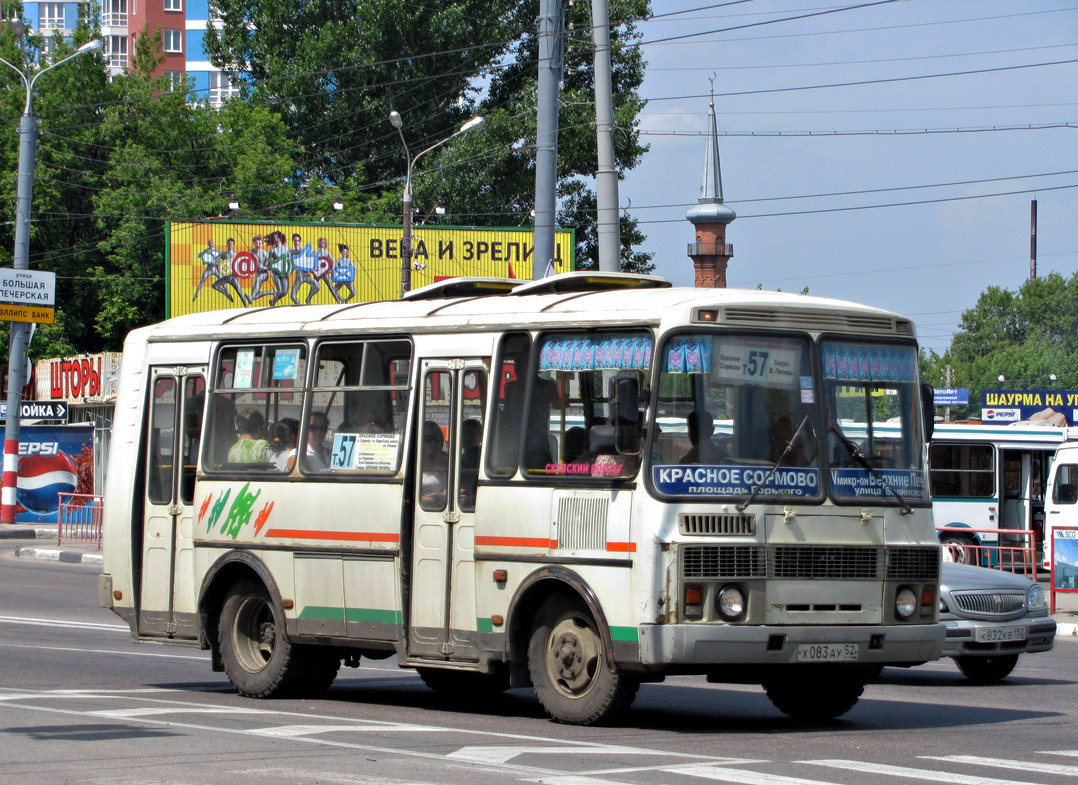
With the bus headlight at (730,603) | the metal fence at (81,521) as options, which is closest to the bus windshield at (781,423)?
the bus headlight at (730,603)

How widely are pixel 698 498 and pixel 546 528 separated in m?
1.08

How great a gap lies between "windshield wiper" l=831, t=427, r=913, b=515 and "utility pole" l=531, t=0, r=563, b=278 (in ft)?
21.7

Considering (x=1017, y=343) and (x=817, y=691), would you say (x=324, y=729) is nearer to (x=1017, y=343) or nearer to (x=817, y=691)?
(x=817, y=691)

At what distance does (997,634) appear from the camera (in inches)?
538

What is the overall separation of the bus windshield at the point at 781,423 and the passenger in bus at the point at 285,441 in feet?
11.0

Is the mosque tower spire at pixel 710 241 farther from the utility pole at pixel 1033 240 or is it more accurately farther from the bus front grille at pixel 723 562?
the bus front grille at pixel 723 562

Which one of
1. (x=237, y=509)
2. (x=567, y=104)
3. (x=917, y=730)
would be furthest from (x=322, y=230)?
(x=917, y=730)

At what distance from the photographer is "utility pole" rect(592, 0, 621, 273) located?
17469 mm

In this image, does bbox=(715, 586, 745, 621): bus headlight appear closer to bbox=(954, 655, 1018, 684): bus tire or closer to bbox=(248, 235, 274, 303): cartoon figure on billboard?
bbox=(954, 655, 1018, 684): bus tire

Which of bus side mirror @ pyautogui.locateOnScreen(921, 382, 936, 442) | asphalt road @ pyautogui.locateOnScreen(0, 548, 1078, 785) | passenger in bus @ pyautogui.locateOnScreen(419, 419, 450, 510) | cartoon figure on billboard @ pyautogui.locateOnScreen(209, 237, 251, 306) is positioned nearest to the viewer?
asphalt road @ pyautogui.locateOnScreen(0, 548, 1078, 785)

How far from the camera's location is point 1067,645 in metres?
18.7

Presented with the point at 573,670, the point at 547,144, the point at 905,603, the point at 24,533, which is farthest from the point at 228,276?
the point at 905,603

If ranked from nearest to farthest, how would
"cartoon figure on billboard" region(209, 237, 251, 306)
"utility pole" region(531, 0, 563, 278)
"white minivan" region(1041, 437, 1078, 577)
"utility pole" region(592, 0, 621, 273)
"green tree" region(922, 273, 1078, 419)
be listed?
"utility pole" region(531, 0, 563, 278) < "utility pole" region(592, 0, 621, 273) < "white minivan" region(1041, 437, 1078, 577) < "cartoon figure on billboard" region(209, 237, 251, 306) < "green tree" region(922, 273, 1078, 419)

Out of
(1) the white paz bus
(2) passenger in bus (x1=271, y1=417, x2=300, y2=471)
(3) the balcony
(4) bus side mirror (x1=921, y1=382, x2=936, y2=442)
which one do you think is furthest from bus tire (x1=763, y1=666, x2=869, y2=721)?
(3) the balcony
